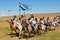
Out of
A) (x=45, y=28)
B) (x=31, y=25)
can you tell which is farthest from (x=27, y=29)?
(x=45, y=28)

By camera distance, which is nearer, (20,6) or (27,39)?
(20,6)

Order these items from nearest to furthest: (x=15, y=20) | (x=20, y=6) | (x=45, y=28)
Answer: (x=20, y=6) → (x=15, y=20) → (x=45, y=28)

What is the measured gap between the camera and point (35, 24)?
23.3 m

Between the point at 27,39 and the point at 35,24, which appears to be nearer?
the point at 27,39

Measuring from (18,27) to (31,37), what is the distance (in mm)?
1834

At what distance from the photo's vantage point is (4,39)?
22.3 m

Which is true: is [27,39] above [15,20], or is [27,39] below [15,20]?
below

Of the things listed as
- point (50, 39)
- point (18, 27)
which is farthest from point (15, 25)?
point (50, 39)

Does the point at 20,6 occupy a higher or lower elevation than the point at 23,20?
higher

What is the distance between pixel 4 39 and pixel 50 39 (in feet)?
15.7

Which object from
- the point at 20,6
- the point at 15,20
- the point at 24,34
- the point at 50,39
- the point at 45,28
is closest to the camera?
the point at 20,6

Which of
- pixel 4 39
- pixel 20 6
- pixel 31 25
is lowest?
pixel 4 39

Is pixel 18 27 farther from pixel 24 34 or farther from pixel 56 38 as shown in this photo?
pixel 56 38

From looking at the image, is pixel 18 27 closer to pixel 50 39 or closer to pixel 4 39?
pixel 4 39
